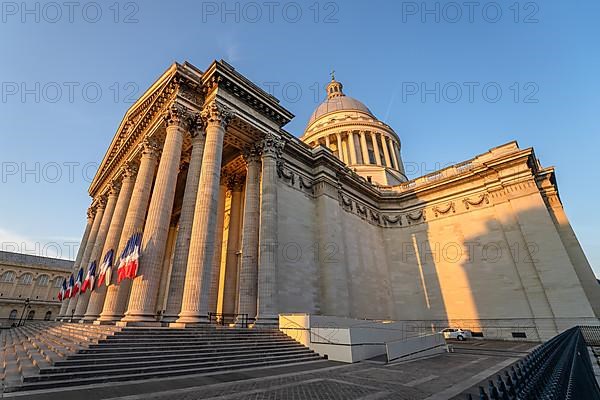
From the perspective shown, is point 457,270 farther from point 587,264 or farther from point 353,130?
point 353,130

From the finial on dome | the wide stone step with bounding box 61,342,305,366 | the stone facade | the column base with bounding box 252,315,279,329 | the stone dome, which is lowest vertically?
the wide stone step with bounding box 61,342,305,366

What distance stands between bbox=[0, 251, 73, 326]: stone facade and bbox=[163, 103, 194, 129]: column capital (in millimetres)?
Result: 66914

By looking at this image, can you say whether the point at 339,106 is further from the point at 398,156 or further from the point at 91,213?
the point at 91,213

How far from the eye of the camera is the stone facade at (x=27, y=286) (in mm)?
57031

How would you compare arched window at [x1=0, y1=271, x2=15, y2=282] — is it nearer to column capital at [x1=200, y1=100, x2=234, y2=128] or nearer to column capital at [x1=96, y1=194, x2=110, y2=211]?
column capital at [x1=96, y1=194, x2=110, y2=211]

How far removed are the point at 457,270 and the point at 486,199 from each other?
7.70 m

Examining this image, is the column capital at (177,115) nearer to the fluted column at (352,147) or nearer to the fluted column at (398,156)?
the fluted column at (352,147)

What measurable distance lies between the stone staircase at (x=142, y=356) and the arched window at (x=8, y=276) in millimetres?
70335

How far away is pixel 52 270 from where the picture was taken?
208 ft

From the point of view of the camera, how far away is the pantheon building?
51.5ft

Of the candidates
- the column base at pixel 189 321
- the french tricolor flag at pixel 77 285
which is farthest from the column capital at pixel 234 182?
the french tricolor flag at pixel 77 285

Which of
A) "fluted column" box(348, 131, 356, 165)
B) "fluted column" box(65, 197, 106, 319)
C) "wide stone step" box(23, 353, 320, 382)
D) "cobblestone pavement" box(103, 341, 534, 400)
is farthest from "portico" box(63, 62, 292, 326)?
"fluted column" box(348, 131, 356, 165)

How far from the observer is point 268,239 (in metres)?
17.9

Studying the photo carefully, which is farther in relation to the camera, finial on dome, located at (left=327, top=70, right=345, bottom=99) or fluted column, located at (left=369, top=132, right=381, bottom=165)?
finial on dome, located at (left=327, top=70, right=345, bottom=99)
